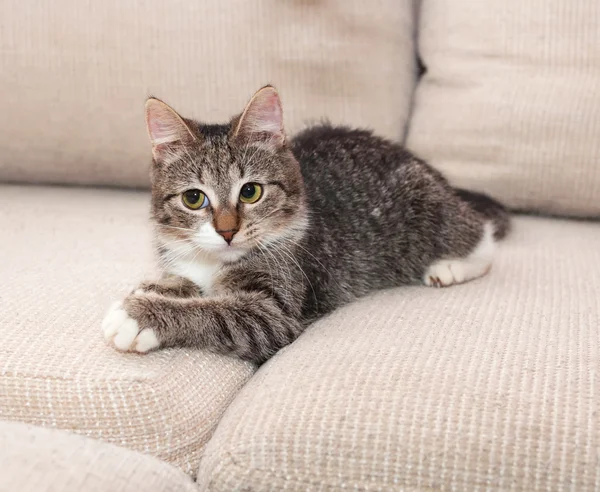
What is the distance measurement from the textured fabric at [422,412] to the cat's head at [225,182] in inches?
10.4

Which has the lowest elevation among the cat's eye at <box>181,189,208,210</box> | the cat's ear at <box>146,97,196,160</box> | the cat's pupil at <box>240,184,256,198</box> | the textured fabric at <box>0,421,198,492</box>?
the textured fabric at <box>0,421,198,492</box>

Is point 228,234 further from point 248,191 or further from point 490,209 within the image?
→ point 490,209

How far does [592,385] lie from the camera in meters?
1.08

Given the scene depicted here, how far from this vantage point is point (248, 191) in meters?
1.43

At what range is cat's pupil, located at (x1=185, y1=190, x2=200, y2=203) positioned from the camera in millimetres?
1423

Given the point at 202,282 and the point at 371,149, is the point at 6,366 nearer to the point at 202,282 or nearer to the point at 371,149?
the point at 202,282

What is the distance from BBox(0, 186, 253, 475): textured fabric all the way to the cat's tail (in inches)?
35.2

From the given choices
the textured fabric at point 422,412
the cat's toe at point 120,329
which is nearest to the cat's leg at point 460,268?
the textured fabric at point 422,412

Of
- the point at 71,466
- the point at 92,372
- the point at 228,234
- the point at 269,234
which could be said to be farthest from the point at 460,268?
the point at 71,466

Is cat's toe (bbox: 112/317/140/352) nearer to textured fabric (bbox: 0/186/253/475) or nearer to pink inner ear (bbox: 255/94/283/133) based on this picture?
textured fabric (bbox: 0/186/253/475)

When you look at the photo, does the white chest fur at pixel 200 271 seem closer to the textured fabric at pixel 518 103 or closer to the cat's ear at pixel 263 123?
the cat's ear at pixel 263 123

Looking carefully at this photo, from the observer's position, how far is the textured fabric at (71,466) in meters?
0.88

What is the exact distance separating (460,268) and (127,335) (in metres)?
0.81

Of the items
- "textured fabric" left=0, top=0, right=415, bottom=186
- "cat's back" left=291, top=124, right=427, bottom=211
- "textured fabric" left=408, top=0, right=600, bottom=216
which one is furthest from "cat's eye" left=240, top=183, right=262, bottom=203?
"textured fabric" left=408, top=0, right=600, bottom=216
